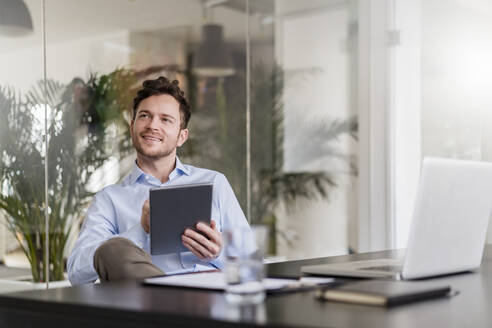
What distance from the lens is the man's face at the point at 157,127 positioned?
8.92ft

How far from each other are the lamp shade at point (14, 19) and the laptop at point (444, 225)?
246 cm

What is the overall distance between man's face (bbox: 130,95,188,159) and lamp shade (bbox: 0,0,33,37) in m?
1.03

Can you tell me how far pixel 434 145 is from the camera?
171 inches

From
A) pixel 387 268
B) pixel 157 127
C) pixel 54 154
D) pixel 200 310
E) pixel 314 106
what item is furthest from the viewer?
pixel 314 106

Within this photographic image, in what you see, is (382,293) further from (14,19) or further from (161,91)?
(14,19)

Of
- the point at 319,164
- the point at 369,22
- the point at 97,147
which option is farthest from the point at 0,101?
the point at 369,22

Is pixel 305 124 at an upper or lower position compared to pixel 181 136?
upper

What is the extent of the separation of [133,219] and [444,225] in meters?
1.37

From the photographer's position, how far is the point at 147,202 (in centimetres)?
230

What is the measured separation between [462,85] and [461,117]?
209mm

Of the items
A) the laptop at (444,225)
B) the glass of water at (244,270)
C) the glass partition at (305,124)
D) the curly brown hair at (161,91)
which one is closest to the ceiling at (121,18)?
the glass partition at (305,124)

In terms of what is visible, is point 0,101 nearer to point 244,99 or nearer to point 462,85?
point 244,99

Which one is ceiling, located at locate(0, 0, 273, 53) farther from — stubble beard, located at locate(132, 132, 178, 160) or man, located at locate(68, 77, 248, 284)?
stubble beard, located at locate(132, 132, 178, 160)

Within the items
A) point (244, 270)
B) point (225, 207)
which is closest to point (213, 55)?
point (225, 207)
